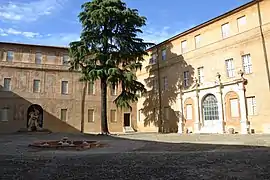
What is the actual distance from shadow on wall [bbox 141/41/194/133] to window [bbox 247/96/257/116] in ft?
23.1

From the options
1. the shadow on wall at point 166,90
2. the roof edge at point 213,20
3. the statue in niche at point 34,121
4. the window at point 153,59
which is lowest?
the statue in niche at point 34,121

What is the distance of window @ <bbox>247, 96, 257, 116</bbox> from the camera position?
22.5 m

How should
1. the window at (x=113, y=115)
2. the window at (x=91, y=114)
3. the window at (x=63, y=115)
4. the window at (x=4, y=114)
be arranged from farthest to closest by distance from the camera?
the window at (x=113, y=115) < the window at (x=91, y=114) < the window at (x=63, y=115) < the window at (x=4, y=114)

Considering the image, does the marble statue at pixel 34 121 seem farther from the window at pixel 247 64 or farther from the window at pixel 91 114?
the window at pixel 247 64

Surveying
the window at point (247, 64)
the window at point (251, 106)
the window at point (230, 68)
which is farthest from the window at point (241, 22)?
the window at point (251, 106)

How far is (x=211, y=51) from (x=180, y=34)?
4.97 metres

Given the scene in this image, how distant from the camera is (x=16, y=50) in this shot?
33125mm

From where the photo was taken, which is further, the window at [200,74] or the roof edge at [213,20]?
the window at [200,74]

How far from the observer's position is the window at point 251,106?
73.7 feet

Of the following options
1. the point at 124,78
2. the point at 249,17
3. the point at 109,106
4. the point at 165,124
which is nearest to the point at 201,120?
the point at 165,124

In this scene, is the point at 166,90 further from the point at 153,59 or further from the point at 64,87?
the point at 64,87

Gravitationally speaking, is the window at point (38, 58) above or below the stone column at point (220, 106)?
above

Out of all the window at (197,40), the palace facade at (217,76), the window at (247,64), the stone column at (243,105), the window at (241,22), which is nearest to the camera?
the palace facade at (217,76)

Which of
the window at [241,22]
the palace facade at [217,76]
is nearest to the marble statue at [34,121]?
the palace facade at [217,76]
